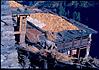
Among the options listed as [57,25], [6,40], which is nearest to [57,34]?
[57,25]

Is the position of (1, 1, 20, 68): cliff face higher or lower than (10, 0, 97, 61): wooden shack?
higher

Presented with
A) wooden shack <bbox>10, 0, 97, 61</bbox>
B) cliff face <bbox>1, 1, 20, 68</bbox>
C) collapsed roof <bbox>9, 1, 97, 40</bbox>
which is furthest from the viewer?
collapsed roof <bbox>9, 1, 97, 40</bbox>

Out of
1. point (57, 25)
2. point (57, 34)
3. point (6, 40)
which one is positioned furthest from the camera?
point (57, 25)

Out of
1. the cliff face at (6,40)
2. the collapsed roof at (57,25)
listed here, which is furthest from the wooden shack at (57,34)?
the cliff face at (6,40)

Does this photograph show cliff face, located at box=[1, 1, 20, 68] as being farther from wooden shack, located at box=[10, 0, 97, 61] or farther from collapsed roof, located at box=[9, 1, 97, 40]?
collapsed roof, located at box=[9, 1, 97, 40]

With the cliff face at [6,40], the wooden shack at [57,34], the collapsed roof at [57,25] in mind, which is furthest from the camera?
the collapsed roof at [57,25]

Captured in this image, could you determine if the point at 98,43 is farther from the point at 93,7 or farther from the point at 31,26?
the point at 31,26

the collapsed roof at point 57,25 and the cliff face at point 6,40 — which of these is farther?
the collapsed roof at point 57,25

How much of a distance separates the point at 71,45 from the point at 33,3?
23534mm

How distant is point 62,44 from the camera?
767 inches

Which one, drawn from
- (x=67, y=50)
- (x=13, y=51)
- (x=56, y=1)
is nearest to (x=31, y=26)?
(x=67, y=50)

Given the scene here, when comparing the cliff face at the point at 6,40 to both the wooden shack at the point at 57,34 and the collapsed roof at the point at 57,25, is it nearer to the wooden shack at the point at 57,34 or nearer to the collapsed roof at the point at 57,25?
the wooden shack at the point at 57,34

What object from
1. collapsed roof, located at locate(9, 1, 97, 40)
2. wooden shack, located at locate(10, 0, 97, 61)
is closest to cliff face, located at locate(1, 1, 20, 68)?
wooden shack, located at locate(10, 0, 97, 61)

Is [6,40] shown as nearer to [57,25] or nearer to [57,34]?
[57,34]
